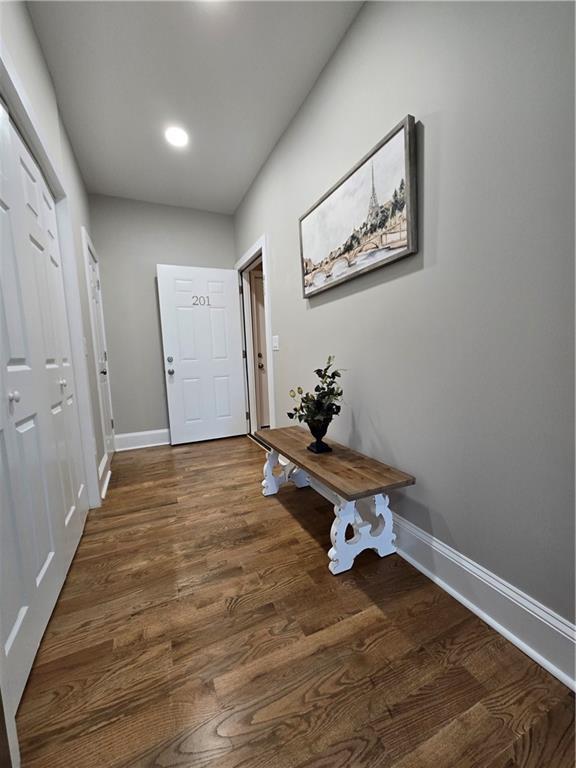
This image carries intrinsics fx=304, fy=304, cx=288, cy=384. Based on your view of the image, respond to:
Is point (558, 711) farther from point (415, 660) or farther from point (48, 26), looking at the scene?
point (48, 26)

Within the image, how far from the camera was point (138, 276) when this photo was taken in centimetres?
330

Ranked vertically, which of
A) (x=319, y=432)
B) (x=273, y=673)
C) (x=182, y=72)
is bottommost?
(x=273, y=673)

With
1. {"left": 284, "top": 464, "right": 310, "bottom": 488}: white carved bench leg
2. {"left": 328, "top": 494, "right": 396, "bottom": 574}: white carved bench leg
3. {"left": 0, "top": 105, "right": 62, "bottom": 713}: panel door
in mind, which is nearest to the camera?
{"left": 0, "top": 105, "right": 62, "bottom": 713}: panel door

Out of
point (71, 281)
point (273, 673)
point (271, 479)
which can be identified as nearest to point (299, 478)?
point (271, 479)

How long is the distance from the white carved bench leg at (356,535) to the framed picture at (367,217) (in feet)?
3.81

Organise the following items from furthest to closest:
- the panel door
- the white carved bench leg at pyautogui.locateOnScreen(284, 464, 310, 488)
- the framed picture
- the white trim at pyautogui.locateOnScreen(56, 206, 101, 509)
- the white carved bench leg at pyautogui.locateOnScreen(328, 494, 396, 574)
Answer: the white carved bench leg at pyautogui.locateOnScreen(284, 464, 310, 488), the white trim at pyautogui.locateOnScreen(56, 206, 101, 509), the white carved bench leg at pyautogui.locateOnScreen(328, 494, 396, 574), the framed picture, the panel door

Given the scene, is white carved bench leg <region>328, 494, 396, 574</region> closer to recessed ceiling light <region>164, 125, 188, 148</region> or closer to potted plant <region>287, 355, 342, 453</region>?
potted plant <region>287, 355, 342, 453</region>

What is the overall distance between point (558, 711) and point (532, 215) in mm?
1402

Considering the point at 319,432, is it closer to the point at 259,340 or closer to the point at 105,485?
the point at 105,485

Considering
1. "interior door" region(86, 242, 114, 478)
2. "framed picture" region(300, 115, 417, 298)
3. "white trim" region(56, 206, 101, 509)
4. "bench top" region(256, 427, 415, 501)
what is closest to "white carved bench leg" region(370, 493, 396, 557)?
"bench top" region(256, 427, 415, 501)

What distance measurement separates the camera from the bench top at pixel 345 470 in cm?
127

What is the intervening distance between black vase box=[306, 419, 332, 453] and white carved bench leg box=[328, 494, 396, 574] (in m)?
0.36

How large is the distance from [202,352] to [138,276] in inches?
41.3

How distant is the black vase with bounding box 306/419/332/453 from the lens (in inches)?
67.3
